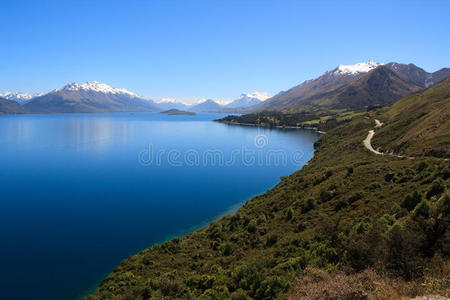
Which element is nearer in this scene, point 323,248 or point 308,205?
point 323,248

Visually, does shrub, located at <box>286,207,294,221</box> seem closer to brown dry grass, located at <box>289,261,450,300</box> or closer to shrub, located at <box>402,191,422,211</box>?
shrub, located at <box>402,191,422,211</box>

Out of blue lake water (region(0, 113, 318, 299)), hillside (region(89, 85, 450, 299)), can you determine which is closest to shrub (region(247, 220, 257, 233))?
hillside (region(89, 85, 450, 299))

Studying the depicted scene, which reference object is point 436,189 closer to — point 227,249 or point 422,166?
point 422,166

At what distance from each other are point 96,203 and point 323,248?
44.3 metres

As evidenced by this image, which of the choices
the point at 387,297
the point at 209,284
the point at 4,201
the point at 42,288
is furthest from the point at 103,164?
the point at 387,297

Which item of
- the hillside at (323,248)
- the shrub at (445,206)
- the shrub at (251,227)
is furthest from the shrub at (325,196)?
the shrub at (445,206)

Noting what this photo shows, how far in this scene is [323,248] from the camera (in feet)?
65.4

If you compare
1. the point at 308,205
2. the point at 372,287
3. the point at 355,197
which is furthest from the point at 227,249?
the point at 372,287

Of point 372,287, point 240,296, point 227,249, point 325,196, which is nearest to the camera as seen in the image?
point 372,287

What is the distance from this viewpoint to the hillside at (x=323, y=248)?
41.7ft
